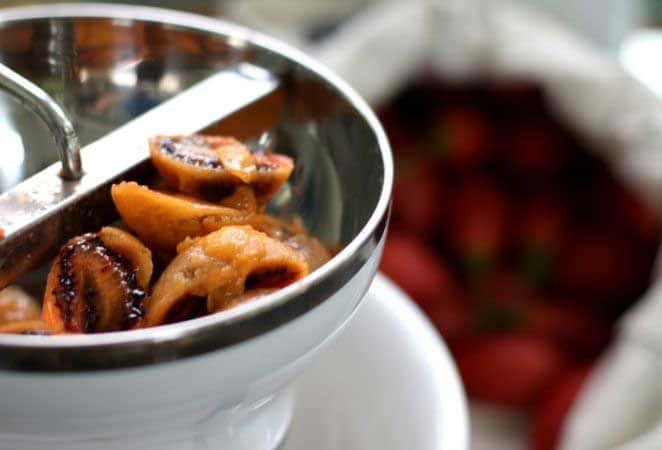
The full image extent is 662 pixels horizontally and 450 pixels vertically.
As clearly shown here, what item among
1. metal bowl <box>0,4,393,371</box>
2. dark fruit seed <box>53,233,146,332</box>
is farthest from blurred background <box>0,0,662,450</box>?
dark fruit seed <box>53,233,146,332</box>

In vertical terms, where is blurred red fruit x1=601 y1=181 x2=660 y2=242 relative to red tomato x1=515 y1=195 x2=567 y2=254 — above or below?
above

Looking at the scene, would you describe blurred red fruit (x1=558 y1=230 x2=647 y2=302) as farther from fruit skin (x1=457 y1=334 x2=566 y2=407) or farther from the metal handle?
the metal handle

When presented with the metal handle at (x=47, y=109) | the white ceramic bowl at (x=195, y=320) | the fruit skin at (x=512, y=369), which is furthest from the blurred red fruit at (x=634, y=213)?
the metal handle at (x=47, y=109)

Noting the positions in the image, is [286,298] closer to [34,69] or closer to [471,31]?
[34,69]

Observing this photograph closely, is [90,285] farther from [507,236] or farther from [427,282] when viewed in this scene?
[507,236]

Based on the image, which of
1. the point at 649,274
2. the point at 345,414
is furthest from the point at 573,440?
the point at 649,274

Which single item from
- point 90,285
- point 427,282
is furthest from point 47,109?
point 427,282
